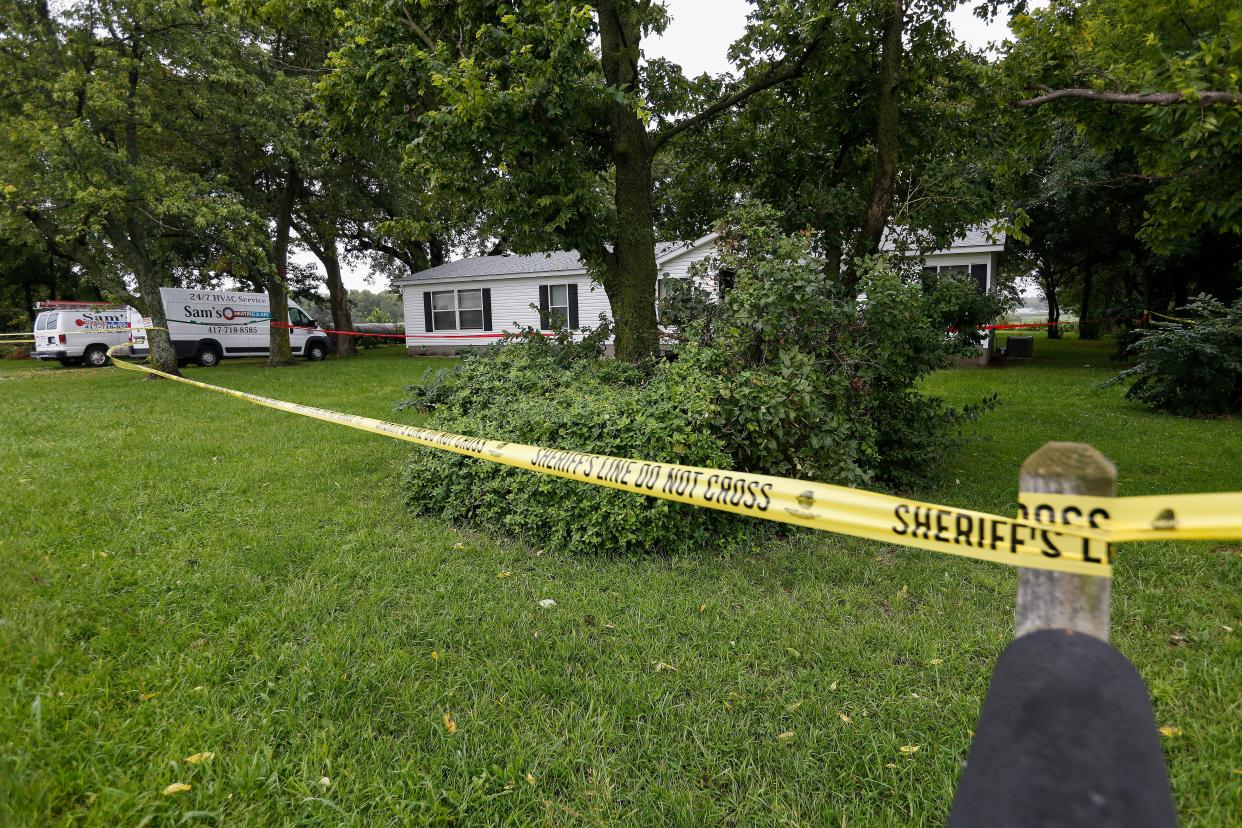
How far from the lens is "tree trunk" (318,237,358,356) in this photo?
23.9 meters

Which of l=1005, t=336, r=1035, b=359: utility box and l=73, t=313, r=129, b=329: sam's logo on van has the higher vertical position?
l=73, t=313, r=129, b=329: sam's logo on van

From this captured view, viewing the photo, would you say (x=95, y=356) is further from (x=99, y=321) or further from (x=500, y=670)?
(x=500, y=670)

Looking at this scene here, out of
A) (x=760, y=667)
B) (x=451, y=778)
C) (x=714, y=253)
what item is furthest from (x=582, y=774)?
(x=714, y=253)

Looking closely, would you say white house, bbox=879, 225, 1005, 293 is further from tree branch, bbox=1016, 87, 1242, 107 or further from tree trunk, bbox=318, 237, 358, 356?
tree trunk, bbox=318, 237, 358, 356

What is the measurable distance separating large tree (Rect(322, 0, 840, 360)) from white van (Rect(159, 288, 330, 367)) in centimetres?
1681

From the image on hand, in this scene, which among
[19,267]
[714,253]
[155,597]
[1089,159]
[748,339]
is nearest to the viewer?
[155,597]

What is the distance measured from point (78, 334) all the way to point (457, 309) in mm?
12033

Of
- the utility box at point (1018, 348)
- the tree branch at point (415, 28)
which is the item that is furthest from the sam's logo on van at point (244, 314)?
the utility box at point (1018, 348)

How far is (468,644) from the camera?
10.5ft

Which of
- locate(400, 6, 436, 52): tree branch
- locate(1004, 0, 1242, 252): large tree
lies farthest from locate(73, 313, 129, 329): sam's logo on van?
locate(1004, 0, 1242, 252): large tree

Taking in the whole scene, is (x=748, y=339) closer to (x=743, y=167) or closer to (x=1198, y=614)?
(x=1198, y=614)

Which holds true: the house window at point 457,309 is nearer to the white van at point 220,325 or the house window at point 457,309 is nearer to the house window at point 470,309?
the house window at point 470,309

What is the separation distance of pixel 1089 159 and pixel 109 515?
1994 centimetres

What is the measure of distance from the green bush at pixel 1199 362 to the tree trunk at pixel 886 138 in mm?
5879
